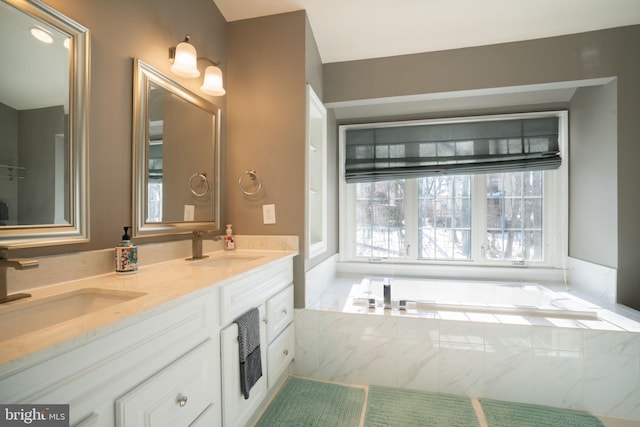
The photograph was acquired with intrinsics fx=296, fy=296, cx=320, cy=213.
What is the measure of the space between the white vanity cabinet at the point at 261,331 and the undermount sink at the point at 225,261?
0.20 metres

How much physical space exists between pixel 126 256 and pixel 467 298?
2602 millimetres

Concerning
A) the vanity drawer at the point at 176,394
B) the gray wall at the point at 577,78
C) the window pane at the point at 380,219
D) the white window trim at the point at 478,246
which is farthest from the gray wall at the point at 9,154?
the window pane at the point at 380,219

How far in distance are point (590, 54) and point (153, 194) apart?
125 inches

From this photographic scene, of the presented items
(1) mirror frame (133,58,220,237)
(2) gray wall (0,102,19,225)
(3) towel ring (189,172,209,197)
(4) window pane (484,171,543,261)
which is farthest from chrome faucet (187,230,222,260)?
(4) window pane (484,171,543,261)

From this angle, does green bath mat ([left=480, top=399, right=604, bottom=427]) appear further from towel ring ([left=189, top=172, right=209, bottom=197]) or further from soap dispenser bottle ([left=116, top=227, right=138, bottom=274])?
towel ring ([left=189, top=172, right=209, bottom=197])

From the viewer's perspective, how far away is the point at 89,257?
1268 mm

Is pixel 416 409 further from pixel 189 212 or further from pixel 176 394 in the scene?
pixel 189 212

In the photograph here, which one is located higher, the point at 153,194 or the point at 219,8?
the point at 219,8

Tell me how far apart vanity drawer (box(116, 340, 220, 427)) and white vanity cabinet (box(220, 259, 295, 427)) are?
10cm

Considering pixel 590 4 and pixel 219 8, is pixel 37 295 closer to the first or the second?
pixel 219 8

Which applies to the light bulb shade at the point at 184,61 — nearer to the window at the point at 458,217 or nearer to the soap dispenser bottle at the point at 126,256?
the soap dispenser bottle at the point at 126,256

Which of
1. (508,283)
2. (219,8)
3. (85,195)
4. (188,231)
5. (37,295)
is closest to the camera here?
(37,295)

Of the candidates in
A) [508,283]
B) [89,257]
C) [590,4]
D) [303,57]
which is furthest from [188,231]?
[590,4]

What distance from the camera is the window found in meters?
2.89
